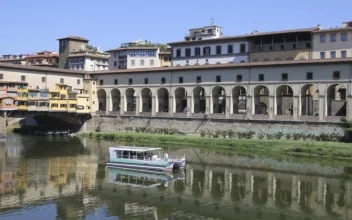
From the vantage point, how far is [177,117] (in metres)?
69.4

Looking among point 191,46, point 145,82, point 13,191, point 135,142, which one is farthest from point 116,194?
point 191,46

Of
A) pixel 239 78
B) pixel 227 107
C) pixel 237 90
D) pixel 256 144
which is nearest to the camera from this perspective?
pixel 256 144

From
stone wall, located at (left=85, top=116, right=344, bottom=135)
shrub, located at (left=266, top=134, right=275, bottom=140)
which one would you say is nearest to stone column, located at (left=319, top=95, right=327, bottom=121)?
stone wall, located at (left=85, top=116, right=344, bottom=135)

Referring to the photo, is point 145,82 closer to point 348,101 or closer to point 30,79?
point 30,79

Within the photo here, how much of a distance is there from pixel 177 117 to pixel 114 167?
28.2 meters

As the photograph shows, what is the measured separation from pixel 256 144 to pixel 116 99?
35.0m

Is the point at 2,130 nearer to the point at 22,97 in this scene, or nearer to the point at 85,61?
the point at 22,97

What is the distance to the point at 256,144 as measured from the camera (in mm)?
55094

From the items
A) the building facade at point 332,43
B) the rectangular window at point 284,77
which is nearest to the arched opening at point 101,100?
the rectangular window at point 284,77

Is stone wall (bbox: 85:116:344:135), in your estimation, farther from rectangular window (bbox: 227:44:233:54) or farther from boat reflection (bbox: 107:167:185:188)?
boat reflection (bbox: 107:167:185:188)

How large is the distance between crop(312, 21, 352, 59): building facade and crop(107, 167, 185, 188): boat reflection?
1421 inches

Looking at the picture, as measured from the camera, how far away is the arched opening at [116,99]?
265 feet

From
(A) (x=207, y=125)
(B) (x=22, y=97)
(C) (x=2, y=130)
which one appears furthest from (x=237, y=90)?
(C) (x=2, y=130)

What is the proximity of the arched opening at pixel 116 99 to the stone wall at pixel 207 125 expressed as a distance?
4.65 m
